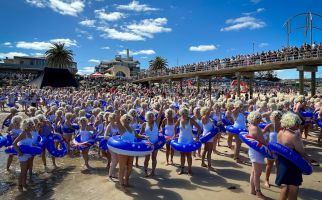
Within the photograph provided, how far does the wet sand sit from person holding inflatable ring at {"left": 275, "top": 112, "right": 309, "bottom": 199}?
1535 mm

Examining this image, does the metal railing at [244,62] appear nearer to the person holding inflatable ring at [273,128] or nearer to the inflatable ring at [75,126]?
the person holding inflatable ring at [273,128]

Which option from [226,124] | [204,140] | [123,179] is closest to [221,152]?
[226,124]

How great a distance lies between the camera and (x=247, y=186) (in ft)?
21.0

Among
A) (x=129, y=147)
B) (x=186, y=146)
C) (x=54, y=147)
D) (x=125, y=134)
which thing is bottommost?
(x=54, y=147)

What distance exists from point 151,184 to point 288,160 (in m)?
3.27

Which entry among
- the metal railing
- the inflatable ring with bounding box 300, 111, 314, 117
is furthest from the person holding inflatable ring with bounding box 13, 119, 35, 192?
the metal railing

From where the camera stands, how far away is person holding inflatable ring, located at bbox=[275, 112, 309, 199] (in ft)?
14.1

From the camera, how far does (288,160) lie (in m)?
4.35

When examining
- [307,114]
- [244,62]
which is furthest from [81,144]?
[244,62]

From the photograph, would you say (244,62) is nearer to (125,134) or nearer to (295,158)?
(125,134)

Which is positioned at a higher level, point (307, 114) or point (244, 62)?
point (244, 62)

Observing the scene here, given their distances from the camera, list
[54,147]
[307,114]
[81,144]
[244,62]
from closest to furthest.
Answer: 1. [54,147]
2. [81,144]
3. [307,114]
4. [244,62]

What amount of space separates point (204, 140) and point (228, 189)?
4.61 feet

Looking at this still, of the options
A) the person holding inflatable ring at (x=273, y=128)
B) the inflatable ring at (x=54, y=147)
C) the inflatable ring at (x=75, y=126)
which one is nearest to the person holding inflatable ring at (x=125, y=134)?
the inflatable ring at (x=54, y=147)
